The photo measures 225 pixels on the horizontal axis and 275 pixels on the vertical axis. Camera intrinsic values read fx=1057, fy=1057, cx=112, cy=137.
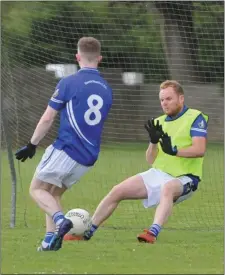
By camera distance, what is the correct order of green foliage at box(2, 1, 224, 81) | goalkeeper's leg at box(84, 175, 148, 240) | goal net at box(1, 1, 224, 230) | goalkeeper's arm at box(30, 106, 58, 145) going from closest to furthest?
goalkeeper's arm at box(30, 106, 58, 145)
goalkeeper's leg at box(84, 175, 148, 240)
goal net at box(1, 1, 224, 230)
green foliage at box(2, 1, 224, 81)

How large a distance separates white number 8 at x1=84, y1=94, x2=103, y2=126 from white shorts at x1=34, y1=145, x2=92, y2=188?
14.0 inches

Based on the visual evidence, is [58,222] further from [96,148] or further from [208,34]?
[208,34]

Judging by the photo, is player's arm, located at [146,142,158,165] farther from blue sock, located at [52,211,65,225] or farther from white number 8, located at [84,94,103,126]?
blue sock, located at [52,211,65,225]

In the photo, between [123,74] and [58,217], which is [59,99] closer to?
[58,217]

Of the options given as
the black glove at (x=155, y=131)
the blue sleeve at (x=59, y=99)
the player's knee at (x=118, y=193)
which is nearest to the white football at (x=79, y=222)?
the player's knee at (x=118, y=193)

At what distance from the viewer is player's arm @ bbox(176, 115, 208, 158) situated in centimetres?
958

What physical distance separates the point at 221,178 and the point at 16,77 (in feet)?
14.8

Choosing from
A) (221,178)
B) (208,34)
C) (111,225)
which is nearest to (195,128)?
(111,225)

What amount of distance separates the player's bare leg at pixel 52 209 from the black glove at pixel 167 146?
1111 mm

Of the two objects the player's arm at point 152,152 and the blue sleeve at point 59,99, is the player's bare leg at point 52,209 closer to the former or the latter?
the blue sleeve at point 59,99

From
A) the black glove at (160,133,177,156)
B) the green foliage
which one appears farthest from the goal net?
the black glove at (160,133,177,156)

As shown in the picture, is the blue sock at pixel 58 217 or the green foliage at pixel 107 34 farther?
the green foliage at pixel 107 34

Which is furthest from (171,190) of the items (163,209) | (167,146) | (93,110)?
(93,110)

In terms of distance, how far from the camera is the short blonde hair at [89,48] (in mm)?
9086
